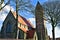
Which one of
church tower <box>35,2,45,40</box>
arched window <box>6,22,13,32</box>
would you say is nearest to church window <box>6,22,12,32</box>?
arched window <box>6,22,13,32</box>

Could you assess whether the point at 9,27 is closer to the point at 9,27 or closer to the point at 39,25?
the point at 9,27

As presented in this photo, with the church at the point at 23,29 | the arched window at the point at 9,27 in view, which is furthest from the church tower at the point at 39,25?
the arched window at the point at 9,27

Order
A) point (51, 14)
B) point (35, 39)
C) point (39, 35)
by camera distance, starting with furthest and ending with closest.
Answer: point (39, 35) < point (35, 39) < point (51, 14)

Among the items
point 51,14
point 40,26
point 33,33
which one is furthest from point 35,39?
point 51,14

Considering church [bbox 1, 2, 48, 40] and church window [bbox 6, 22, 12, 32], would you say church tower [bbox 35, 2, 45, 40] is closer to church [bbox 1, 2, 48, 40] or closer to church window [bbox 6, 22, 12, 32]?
church [bbox 1, 2, 48, 40]

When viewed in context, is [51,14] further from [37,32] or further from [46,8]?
[37,32]

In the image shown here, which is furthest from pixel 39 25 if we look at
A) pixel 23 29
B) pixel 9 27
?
pixel 9 27

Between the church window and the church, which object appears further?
Answer: the church window

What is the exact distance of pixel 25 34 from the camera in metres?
52.7

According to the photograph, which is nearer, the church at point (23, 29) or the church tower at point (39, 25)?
the church at point (23, 29)

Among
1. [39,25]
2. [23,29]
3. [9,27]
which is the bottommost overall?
[23,29]

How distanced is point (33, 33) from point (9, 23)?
289 inches

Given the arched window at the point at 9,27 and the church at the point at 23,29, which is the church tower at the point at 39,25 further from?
the arched window at the point at 9,27

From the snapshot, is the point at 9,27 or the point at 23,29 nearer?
the point at 9,27
